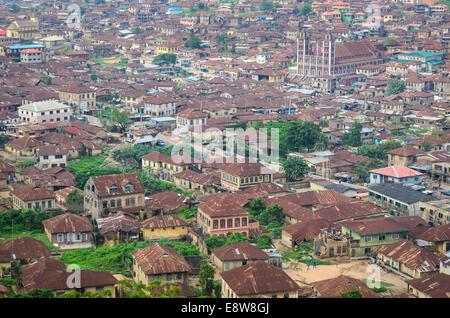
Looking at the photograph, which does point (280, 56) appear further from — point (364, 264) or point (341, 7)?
point (364, 264)

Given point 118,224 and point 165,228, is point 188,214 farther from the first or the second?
point 118,224

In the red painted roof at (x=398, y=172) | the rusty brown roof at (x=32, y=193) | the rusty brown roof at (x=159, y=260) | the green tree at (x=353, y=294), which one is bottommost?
the red painted roof at (x=398, y=172)

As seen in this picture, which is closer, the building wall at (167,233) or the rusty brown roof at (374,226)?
the rusty brown roof at (374,226)

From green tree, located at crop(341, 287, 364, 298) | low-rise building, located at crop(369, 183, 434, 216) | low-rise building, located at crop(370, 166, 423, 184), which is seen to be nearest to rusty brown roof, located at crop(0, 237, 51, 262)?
green tree, located at crop(341, 287, 364, 298)

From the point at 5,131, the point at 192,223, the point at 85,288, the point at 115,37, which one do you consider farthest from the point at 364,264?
the point at 115,37

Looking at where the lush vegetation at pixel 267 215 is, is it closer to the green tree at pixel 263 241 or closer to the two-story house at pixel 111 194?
the green tree at pixel 263 241

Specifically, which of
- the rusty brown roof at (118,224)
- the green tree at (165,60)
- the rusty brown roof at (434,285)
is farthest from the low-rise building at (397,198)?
the green tree at (165,60)
